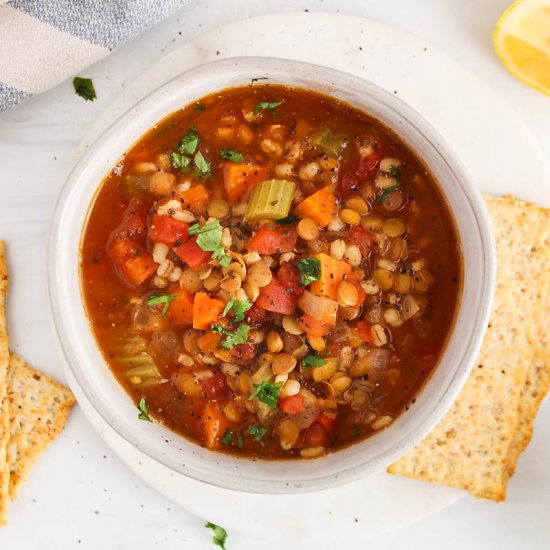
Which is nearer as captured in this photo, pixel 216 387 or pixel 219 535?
pixel 216 387

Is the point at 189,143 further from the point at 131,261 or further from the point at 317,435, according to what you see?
the point at 317,435

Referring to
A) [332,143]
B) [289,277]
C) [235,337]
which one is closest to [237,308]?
[235,337]

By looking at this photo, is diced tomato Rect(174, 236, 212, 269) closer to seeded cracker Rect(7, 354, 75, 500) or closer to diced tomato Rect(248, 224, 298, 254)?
diced tomato Rect(248, 224, 298, 254)

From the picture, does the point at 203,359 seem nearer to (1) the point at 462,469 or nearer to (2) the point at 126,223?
(2) the point at 126,223

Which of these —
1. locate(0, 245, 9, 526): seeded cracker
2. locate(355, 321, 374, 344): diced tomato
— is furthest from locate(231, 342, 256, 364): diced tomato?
locate(0, 245, 9, 526): seeded cracker

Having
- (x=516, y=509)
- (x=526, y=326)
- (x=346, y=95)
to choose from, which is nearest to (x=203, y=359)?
(x=346, y=95)

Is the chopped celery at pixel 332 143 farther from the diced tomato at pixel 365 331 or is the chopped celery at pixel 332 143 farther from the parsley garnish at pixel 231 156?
the diced tomato at pixel 365 331

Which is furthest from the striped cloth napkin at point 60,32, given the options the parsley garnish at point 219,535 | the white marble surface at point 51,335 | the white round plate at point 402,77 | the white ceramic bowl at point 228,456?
the parsley garnish at point 219,535
